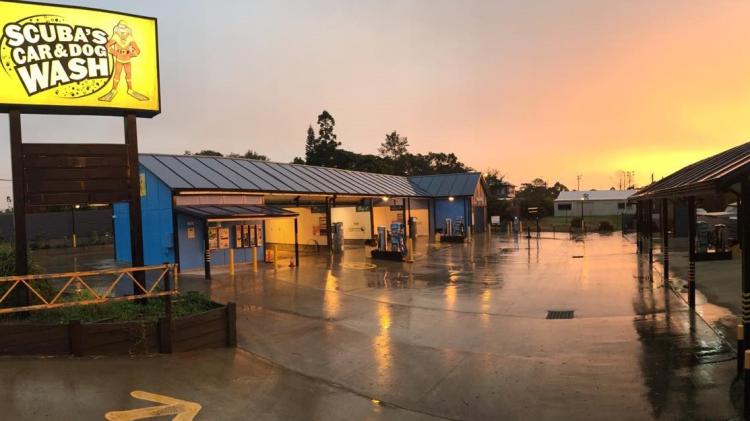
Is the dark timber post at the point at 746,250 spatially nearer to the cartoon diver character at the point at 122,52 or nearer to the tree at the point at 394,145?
the cartoon diver character at the point at 122,52

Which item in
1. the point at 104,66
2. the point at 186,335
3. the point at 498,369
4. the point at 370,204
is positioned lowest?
the point at 498,369

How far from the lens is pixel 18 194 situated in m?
8.57

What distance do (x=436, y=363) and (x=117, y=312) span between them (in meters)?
5.41

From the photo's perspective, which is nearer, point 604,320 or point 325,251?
point 604,320

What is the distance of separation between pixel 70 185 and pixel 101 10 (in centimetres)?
340

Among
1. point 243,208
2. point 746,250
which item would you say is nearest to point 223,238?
point 243,208

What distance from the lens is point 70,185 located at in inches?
357

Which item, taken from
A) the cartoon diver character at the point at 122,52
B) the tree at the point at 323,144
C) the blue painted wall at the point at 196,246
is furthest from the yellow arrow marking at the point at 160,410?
the tree at the point at 323,144

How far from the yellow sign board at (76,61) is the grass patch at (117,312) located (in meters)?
3.77

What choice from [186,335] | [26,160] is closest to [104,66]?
[26,160]

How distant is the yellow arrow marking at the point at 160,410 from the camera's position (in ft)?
17.2

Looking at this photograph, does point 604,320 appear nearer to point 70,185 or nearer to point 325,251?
point 70,185

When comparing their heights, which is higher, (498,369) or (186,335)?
(186,335)

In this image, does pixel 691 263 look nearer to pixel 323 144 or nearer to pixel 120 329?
pixel 120 329
